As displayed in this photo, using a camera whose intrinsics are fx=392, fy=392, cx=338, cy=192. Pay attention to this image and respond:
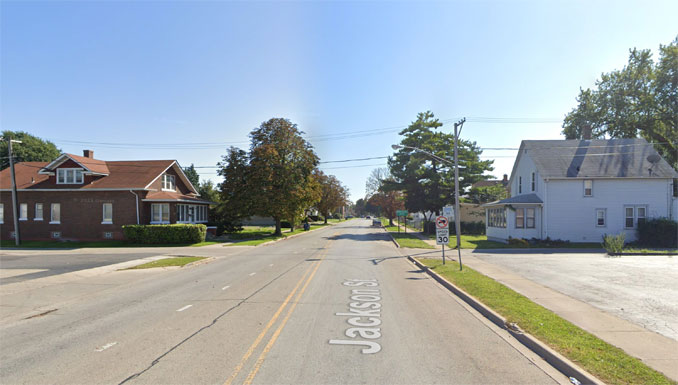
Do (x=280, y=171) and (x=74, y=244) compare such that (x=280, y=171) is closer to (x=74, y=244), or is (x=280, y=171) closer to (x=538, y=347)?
(x=74, y=244)

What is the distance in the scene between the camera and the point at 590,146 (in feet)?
104

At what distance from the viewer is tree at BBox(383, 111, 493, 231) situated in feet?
145

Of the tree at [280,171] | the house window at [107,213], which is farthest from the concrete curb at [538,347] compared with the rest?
the house window at [107,213]

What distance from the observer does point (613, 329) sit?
7.45m

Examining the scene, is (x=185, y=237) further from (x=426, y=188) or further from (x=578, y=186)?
(x=578, y=186)

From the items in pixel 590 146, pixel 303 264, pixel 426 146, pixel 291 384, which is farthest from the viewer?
pixel 426 146

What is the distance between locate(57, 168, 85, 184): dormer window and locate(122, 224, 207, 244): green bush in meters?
7.82

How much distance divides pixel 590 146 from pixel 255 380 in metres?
34.8

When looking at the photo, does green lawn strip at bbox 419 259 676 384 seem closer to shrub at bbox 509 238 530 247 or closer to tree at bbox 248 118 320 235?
shrub at bbox 509 238 530 247

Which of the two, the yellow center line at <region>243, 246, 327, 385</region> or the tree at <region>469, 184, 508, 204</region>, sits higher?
the tree at <region>469, 184, 508, 204</region>

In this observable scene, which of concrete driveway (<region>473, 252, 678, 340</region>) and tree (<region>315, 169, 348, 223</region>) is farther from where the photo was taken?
tree (<region>315, 169, 348, 223</region>)

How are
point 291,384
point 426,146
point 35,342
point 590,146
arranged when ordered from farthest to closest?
point 426,146 < point 590,146 < point 35,342 < point 291,384

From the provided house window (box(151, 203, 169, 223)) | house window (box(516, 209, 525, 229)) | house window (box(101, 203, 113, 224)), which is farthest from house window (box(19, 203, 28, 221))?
house window (box(516, 209, 525, 229))

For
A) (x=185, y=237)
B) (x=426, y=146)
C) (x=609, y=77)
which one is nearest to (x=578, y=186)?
(x=426, y=146)
